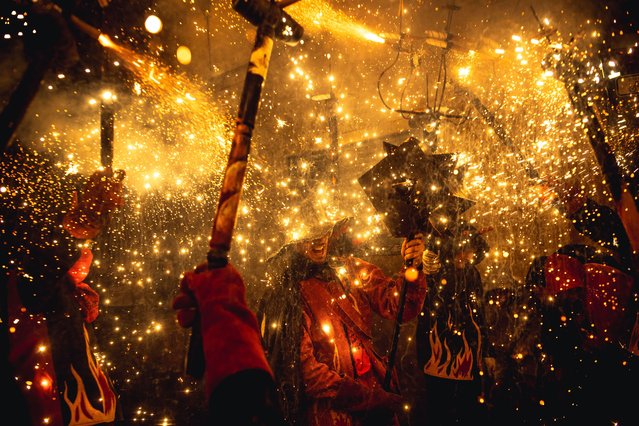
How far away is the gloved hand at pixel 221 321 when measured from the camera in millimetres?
1155

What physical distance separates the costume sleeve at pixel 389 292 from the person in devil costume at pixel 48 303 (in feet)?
9.99

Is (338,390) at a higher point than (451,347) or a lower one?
lower

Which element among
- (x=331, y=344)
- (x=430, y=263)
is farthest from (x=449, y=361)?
(x=331, y=344)

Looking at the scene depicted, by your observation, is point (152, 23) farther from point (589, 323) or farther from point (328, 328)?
point (589, 323)

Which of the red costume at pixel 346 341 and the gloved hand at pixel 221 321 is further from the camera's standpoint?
the red costume at pixel 346 341

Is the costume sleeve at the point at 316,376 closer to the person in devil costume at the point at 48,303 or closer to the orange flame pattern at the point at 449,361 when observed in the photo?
the person in devil costume at the point at 48,303

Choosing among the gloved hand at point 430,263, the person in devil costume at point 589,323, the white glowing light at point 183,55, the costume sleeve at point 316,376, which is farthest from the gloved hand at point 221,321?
the white glowing light at point 183,55

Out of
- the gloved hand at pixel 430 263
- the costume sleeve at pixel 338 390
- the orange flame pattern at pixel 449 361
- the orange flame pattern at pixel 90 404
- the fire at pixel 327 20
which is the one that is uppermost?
the fire at pixel 327 20

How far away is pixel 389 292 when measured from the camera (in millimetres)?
4016

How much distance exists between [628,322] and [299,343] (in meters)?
3.82

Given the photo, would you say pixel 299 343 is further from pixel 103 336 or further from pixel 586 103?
pixel 103 336

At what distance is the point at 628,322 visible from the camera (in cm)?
349

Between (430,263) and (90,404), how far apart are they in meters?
3.77

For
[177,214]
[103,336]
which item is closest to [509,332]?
[177,214]
